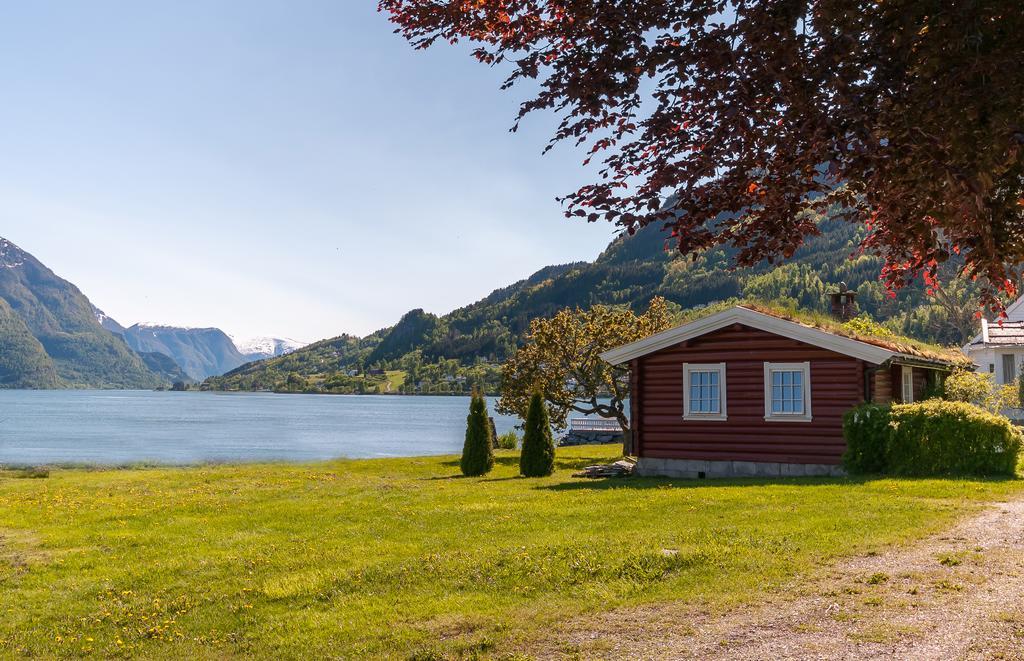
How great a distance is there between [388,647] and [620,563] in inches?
143

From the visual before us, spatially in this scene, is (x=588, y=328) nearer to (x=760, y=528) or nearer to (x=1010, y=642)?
(x=760, y=528)

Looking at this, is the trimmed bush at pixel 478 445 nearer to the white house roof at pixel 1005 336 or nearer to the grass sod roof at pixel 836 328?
the grass sod roof at pixel 836 328

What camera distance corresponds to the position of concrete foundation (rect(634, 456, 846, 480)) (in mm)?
22188

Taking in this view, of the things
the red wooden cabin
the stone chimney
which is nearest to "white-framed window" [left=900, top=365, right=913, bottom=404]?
the red wooden cabin

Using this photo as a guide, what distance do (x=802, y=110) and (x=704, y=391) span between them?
63.7 feet

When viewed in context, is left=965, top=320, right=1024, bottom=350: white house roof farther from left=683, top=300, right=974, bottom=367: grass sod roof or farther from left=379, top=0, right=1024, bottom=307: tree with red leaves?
left=379, top=0, right=1024, bottom=307: tree with red leaves

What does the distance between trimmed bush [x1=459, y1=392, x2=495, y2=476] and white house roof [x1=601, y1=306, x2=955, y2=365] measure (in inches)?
300

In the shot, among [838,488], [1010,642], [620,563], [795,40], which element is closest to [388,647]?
[620,563]

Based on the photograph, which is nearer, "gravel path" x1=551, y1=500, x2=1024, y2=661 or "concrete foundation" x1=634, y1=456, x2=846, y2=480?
"gravel path" x1=551, y1=500, x2=1024, y2=661

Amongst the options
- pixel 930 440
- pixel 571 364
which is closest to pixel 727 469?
pixel 930 440

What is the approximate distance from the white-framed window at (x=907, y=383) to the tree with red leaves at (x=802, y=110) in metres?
20.1

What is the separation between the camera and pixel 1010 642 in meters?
7.31

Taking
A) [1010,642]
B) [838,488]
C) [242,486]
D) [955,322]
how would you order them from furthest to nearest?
[955,322] < [242,486] < [838,488] < [1010,642]

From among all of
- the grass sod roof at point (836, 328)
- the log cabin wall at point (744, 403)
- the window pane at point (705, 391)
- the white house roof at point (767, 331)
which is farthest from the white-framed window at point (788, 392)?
the window pane at point (705, 391)
